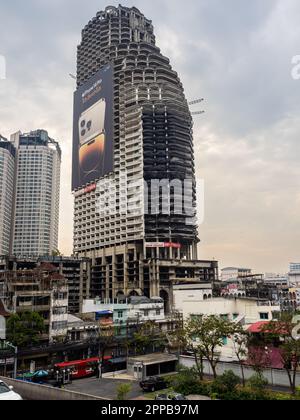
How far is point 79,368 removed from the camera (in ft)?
182

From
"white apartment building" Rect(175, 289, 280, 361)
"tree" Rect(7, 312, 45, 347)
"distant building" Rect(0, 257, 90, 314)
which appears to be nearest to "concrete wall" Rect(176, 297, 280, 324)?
"white apartment building" Rect(175, 289, 280, 361)

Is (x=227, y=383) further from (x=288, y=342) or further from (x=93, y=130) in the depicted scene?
(x=93, y=130)

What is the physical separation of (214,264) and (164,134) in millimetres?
55179

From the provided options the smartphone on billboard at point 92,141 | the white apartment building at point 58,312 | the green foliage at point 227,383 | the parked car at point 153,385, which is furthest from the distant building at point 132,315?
the smartphone on billboard at point 92,141

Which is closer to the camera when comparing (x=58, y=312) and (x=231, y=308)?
(x=231, y=308)

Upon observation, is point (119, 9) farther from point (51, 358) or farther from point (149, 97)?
point (51, 358)

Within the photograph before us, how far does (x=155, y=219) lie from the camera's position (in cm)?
14325

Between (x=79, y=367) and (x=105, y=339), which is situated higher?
(x=105, y=339)

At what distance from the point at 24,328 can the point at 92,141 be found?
11588cm

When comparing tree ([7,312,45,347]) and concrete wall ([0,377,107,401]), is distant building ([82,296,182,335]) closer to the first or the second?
tree ([7,312,45,347])

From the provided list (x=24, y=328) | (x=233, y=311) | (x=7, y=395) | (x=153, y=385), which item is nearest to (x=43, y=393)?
(x=7, y=395)

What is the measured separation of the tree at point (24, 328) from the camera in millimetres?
57312

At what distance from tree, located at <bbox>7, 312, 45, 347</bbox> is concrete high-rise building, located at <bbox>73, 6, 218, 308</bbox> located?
241ft
